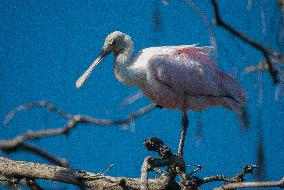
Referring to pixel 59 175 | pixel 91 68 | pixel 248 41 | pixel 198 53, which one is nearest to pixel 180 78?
pixel 198 53

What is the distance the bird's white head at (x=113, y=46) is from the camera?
6652 millimetres

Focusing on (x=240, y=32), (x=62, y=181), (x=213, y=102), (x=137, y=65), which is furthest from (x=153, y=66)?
(x=240, y=32)

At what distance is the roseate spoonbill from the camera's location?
6152 mm

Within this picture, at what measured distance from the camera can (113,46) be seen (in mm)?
6773

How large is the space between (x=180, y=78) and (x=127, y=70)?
2.01ft

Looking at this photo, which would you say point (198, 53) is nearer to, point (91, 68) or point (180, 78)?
point (180, 78)

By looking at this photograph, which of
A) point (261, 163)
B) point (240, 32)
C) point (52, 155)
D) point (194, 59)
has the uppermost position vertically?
point (194, 59)

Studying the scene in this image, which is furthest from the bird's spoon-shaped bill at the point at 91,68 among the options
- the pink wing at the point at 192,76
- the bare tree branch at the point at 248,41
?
the bare tree branch at the point at 248,41

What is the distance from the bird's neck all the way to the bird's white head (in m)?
0.06

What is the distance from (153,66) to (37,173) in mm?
2370

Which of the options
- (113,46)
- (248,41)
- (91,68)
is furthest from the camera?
(91,68)

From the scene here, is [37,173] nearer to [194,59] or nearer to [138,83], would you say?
[138,83]

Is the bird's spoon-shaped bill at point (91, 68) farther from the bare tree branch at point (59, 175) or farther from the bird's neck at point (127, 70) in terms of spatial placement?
the bare tree branch at point (59, 175)

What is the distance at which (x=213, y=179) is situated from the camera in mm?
3844
